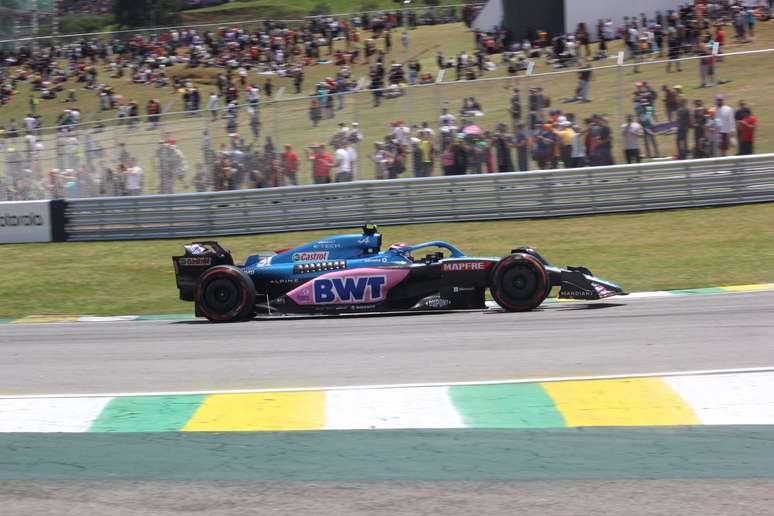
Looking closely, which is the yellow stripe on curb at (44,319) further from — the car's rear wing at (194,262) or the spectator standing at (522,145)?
the spectator standing at (522,145)

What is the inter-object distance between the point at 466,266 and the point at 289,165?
9.40 meters

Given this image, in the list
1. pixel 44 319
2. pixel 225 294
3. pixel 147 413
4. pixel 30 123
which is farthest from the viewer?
pixel 30 123

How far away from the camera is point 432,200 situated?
18.9 m

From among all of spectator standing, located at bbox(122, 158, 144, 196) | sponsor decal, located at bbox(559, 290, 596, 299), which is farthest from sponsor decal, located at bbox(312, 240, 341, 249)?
spectator standing, located at bbox(122, 158, 144, 196)

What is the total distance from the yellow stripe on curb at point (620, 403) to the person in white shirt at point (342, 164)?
1247 cm

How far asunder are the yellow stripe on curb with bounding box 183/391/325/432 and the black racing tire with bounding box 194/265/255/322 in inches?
164

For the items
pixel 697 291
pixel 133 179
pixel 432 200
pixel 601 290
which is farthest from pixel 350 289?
pixel 133 179

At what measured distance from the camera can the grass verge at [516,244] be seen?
46.0 ft

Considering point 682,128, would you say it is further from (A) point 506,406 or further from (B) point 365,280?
(A) point 506,406

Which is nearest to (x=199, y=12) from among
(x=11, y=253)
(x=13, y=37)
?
(x=13, y=37)

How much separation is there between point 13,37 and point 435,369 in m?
45.0

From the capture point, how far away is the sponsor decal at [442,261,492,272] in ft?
35.1

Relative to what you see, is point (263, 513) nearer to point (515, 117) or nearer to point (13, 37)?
point (515, 117)

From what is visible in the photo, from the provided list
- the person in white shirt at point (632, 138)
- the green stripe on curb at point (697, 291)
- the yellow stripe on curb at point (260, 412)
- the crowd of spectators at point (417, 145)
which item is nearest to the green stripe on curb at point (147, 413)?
the yellow stripe on curb at point (260, 412)
